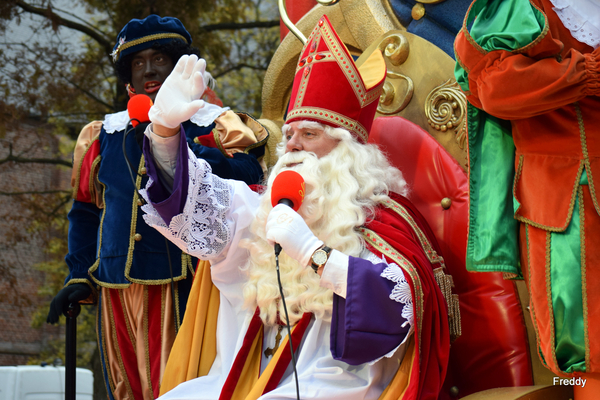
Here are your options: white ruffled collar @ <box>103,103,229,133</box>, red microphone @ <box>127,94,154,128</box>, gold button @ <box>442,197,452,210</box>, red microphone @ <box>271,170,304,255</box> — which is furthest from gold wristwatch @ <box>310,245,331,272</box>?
white ruffled collar @ <box>103,103,229,133</box>

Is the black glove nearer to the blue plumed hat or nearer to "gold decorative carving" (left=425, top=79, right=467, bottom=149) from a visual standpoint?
the blue plumed hat

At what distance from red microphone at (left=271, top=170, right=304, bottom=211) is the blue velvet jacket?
0.77m

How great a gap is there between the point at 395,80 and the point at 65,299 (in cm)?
180

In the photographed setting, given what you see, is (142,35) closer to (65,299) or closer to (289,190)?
(65,299)

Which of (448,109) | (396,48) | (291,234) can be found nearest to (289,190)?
(291,234)

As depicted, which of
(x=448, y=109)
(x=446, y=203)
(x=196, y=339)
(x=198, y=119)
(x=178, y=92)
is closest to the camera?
(x=178, y=92)

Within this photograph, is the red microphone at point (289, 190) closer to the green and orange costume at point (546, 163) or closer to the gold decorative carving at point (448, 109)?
the green and orange costume at point (546, 163)

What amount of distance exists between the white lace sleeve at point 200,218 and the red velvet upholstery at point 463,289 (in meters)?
0.83

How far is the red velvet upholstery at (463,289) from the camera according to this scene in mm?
2422

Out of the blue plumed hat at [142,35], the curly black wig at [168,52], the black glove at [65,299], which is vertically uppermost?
the blue plumed hat at [142,35]

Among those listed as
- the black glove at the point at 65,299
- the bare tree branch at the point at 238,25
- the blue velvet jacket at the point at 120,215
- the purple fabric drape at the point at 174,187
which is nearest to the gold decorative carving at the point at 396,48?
the blue velvet jacket at the point at 120,215

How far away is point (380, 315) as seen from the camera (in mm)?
2090

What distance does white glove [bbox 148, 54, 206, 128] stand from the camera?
2205 millimetres

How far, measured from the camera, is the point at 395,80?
9.92 ft
